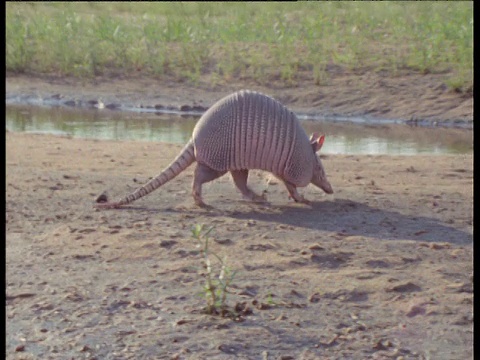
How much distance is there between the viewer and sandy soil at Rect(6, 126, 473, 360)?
430 centimetres

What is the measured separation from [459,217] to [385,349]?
103 inches

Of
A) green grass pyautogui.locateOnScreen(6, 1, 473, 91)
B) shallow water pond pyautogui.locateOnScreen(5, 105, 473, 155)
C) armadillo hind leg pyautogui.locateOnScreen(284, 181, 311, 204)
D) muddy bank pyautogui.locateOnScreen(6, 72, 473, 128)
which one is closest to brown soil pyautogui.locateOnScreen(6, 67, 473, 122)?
muddy bank pyautogui.locateOnScreen(6, 72, 473, 128)

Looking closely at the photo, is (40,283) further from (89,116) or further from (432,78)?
(432,78)

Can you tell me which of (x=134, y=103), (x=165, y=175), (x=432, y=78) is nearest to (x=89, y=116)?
(x=134, y=103)

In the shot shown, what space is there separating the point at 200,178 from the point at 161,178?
10.1 inches

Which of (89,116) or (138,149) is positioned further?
(89,116)

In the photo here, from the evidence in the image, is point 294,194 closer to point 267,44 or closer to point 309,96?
point 309,96

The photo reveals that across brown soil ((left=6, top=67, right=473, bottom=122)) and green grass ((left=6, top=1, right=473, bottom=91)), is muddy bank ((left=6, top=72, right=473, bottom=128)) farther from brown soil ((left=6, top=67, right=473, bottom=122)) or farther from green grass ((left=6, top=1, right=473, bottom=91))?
green grass ((left=6, top=1, right=473, bottom=91))

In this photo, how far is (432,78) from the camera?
14.2m

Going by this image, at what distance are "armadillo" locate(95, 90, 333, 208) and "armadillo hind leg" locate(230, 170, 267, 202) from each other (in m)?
0.15

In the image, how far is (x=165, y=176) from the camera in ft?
22.2

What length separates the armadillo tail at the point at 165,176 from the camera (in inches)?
264

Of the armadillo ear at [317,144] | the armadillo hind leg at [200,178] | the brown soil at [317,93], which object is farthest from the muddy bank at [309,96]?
the armadillo hind leg at [200,178]

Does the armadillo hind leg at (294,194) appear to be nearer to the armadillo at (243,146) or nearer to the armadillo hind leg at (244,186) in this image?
the armadillo at (243,146)
